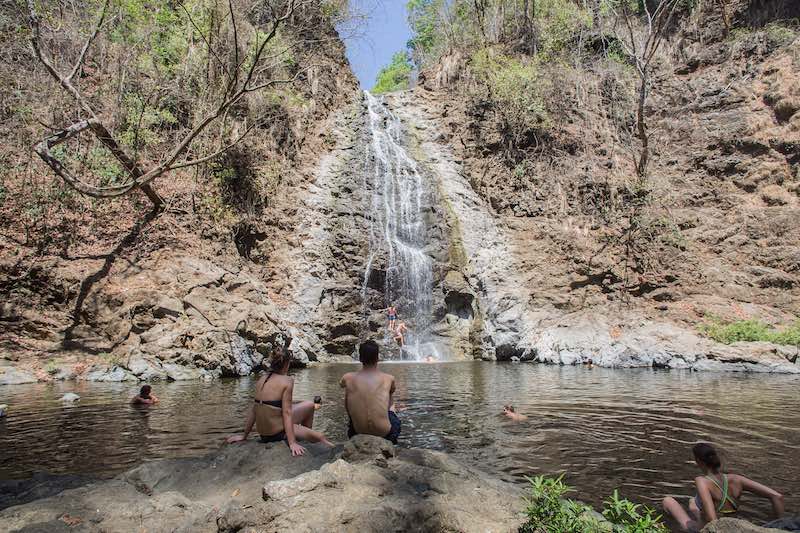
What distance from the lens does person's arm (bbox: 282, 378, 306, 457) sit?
4.57m

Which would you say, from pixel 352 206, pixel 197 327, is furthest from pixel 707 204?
pixel 197 327

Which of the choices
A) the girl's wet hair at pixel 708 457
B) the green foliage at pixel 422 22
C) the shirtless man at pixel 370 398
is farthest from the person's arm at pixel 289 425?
the green foliage at pixel 422 22

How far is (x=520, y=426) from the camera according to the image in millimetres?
7672

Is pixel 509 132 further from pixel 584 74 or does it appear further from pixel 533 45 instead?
pixel 533 45

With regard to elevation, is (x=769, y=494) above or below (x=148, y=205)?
below

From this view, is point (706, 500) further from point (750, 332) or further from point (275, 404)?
point (750, 332)

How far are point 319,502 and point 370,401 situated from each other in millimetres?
1902

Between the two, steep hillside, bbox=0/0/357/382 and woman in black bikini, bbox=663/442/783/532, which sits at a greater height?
steep hillside, bbox=0/0/357/382

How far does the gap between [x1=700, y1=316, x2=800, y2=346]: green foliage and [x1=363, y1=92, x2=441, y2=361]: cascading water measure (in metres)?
9.30

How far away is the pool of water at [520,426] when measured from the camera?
18.0 feet

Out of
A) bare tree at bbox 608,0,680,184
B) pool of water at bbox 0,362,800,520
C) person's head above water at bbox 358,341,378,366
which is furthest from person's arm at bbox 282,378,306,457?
bare tree at bbox 608,0,680,184

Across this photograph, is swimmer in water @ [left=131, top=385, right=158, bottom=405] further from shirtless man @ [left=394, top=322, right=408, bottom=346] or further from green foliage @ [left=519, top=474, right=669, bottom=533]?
shirtless man @ [left=394, top=322, right=408, bottom=346]

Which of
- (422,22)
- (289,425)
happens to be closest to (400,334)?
(289,425)

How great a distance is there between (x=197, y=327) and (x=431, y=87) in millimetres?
22587
